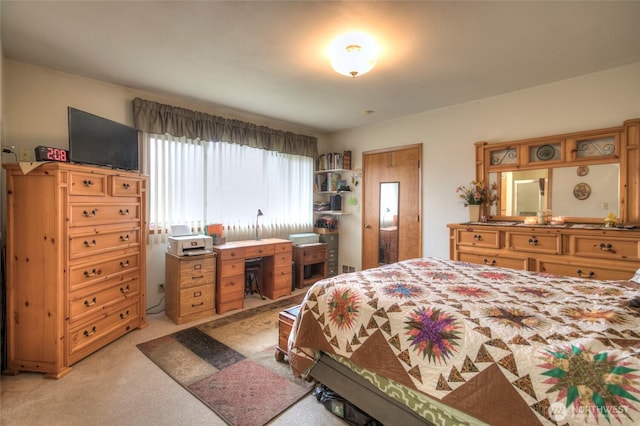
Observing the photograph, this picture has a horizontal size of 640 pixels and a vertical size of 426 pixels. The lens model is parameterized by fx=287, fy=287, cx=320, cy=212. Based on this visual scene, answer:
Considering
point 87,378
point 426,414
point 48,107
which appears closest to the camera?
point 426,414

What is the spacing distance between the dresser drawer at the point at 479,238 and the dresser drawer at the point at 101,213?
11.1 feet

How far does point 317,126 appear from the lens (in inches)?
182

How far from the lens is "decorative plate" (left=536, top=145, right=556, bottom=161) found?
295cm

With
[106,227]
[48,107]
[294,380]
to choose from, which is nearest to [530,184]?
[294,380]

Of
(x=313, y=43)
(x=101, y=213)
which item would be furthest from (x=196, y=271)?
(x=313, y=43)

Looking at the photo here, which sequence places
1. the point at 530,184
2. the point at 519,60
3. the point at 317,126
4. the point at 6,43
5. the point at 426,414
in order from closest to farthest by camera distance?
Result: the point at 426,414 → the point at 6,43 → the point at 519,60 → the point at 530,184 → the point at 317,126

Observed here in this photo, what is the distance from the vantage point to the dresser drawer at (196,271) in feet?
9.82

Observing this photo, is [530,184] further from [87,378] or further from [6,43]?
[6,43]

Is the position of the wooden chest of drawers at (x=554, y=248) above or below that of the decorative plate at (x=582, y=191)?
below

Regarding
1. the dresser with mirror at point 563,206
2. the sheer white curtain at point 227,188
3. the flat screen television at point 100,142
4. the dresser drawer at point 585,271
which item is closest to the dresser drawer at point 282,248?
the sheer white curtain at point 227,188

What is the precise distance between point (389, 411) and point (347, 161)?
12.4 feet

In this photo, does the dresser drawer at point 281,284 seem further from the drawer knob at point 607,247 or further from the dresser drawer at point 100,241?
the drawer knob at point 607,247

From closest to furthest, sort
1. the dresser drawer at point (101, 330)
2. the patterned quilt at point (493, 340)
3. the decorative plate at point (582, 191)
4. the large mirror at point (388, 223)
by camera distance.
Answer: the patterned quilt at point (493, 340)
the dresser drawer at point (101, 330)
the decorative plate at point (582, 191)
the large mirror at point (388, 223)

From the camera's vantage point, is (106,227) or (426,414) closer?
(426,414)
